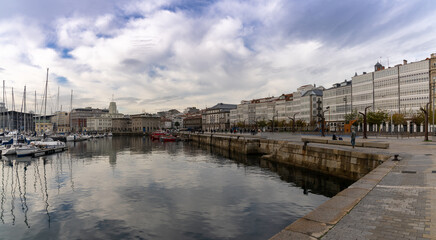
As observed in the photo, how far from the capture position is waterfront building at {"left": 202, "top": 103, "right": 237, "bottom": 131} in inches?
7062

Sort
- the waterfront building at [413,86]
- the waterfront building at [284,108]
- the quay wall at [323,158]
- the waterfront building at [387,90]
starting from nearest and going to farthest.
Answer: the quay wall at [323,158], the waterfront building at [413,86], the waterfront building at [387,90], the waterfront building at [284,108]

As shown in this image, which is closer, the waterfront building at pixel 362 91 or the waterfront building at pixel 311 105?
the waterfront building at pixel 362 91

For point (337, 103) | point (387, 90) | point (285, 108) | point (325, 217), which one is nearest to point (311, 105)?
point (337, 103)

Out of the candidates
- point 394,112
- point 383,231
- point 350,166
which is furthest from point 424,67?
→ point 383,231

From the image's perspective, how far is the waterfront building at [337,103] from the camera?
101 m

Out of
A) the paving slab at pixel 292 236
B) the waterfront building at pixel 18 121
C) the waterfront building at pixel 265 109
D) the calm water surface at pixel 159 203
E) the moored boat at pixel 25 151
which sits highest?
the waterfront building at pixel 265 109

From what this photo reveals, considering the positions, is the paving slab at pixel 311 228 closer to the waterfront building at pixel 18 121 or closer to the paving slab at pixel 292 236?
the paving slab at pixel 292 236

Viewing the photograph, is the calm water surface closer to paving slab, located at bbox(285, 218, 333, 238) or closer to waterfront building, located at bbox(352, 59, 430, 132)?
paving slab, located at bbox(285, 218, 333, 238)

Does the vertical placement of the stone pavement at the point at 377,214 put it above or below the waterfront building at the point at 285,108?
below

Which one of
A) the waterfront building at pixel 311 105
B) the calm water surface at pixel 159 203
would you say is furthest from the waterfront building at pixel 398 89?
the calm water surface at pixel 159 203

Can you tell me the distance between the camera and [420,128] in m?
75.5

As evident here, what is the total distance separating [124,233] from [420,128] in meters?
86.1

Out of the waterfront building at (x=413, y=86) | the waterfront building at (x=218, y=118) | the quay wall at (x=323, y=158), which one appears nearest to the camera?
the quay wall at (x=323, y=158)

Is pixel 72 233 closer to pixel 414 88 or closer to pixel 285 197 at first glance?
pixel 285 197
